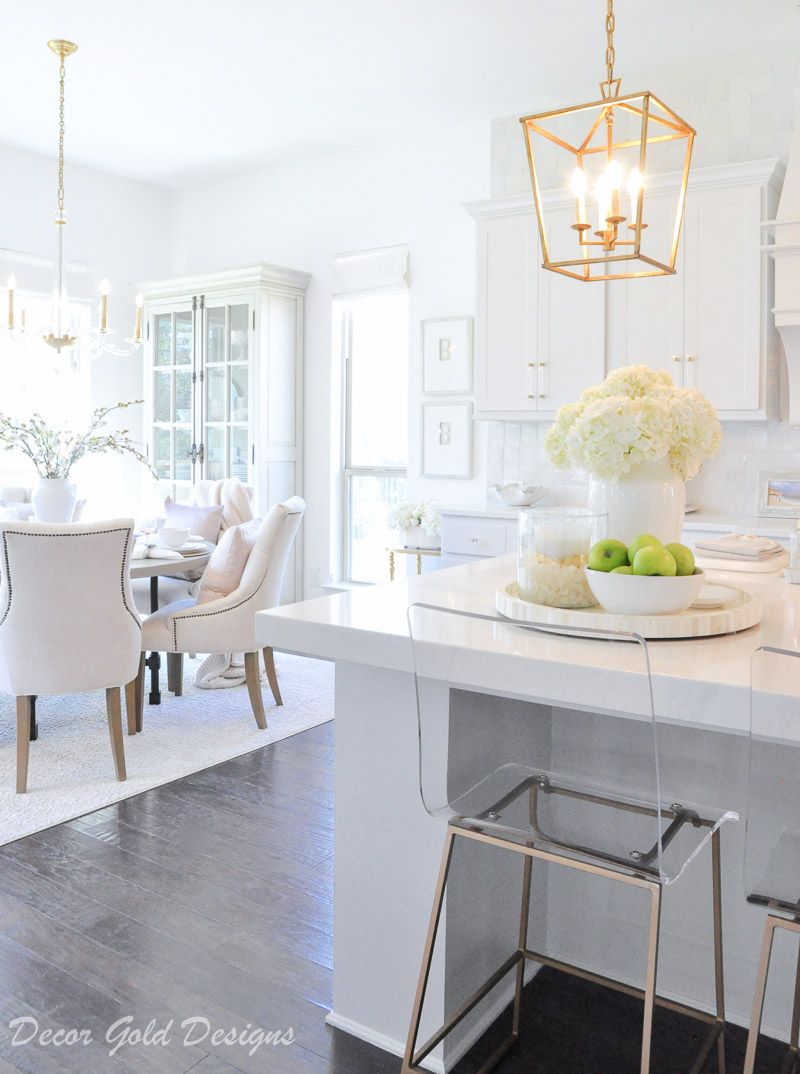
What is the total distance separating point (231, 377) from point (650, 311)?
289 centimetres

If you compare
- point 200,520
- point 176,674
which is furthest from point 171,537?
point 200,520

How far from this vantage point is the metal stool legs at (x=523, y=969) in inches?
52.8

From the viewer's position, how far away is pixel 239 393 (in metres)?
5.90

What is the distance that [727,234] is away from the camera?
394 centimetres

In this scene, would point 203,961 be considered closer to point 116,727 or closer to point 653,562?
point 116,727

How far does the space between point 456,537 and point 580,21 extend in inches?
94.9

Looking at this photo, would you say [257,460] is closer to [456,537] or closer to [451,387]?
[451,387]

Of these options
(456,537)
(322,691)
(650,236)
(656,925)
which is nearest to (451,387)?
(456,537)

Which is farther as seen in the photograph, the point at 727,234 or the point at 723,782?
the point at 727,234

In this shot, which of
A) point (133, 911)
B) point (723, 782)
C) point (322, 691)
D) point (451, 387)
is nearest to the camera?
point (723, 782)

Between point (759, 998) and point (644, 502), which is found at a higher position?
point (644, 502)

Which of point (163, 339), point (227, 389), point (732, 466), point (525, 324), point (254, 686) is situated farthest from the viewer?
point (163, 339)

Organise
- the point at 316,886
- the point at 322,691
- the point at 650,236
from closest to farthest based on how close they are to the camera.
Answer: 1. the point at 316,886
2. the point at 650,236
3. the point at 322,691

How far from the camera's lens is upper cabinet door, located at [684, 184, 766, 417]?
154 inches
